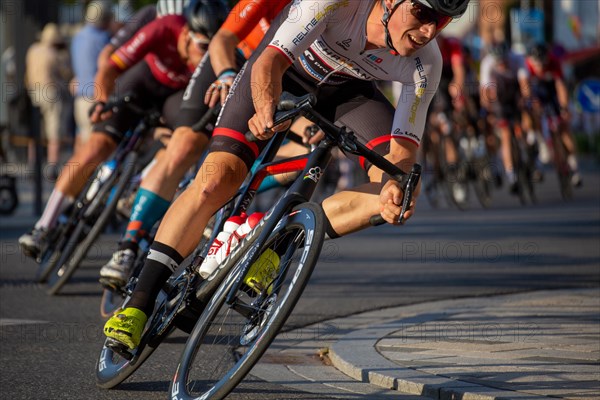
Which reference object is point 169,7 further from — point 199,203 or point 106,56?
point 199,203

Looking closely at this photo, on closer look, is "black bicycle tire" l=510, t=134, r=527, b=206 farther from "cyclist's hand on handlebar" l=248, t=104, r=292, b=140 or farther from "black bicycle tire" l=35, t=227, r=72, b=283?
"cyclist's hand on handlebar" l=248, t=104, r=292, b=140

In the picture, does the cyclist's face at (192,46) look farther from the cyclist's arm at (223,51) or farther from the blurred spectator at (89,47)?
the blurred spectator at (89,47)

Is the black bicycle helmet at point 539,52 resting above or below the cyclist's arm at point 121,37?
below

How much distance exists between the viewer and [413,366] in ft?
18.8

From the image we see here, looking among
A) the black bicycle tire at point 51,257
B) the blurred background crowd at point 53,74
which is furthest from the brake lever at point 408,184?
the blurred background crowd at point 53,74

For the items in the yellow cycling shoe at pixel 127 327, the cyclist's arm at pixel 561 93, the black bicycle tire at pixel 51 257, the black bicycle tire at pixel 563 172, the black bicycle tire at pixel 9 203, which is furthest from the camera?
the cyclist's arm at pixel 561 93

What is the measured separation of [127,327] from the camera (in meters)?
5.28

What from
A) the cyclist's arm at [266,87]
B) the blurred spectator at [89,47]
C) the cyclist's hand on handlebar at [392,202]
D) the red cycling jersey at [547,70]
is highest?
the cyclist's arm at [266,87]

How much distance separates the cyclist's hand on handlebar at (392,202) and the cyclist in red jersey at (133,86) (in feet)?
11.1

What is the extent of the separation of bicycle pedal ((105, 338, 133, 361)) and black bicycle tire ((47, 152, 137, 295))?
9.29 ft

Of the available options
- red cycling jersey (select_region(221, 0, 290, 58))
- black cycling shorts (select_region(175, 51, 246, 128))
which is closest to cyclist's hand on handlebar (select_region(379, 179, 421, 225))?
red cycling jersey (select_region(221, 0, 290, 58))

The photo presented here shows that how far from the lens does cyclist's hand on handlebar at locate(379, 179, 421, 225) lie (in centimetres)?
490

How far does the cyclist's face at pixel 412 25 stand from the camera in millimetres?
5074

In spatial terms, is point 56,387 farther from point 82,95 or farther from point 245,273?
point 82,95
